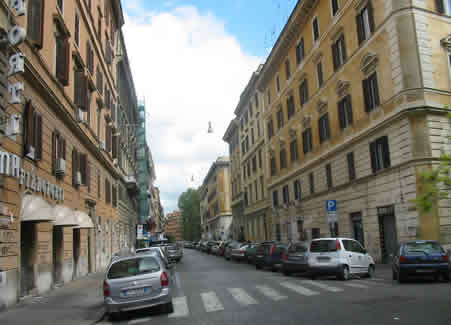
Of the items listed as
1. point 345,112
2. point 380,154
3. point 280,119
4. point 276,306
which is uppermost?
point 280,119

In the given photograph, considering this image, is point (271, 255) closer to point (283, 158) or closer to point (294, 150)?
point (294, 150)

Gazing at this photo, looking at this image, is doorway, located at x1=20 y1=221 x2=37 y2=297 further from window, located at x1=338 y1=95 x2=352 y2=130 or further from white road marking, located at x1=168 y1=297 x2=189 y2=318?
window, located at x1=338 y1=95 x2=352 y2=130

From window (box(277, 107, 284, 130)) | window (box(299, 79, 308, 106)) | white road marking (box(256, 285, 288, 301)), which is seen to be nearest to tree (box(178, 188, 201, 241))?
window (box(277, 107, 284, 130))

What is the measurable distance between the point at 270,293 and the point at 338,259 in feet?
15.0

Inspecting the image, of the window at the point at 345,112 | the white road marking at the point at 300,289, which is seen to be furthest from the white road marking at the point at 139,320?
the window at the point at 345,112

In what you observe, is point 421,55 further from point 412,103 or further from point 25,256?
point 25,256

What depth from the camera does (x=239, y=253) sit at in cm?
3544

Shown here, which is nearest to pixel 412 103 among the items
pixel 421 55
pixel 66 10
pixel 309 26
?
pixel 421 55

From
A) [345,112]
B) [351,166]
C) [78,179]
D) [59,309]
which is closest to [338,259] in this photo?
[59,309]

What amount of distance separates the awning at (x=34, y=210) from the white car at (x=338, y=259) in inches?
388

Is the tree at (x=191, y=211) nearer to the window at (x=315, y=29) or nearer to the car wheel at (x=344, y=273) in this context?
the window at (x=315, y=29)

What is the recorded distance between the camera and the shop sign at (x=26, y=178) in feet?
41.0

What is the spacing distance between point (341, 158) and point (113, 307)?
20.7 meters

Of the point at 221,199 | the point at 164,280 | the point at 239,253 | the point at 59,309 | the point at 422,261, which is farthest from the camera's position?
the point at 221,199
